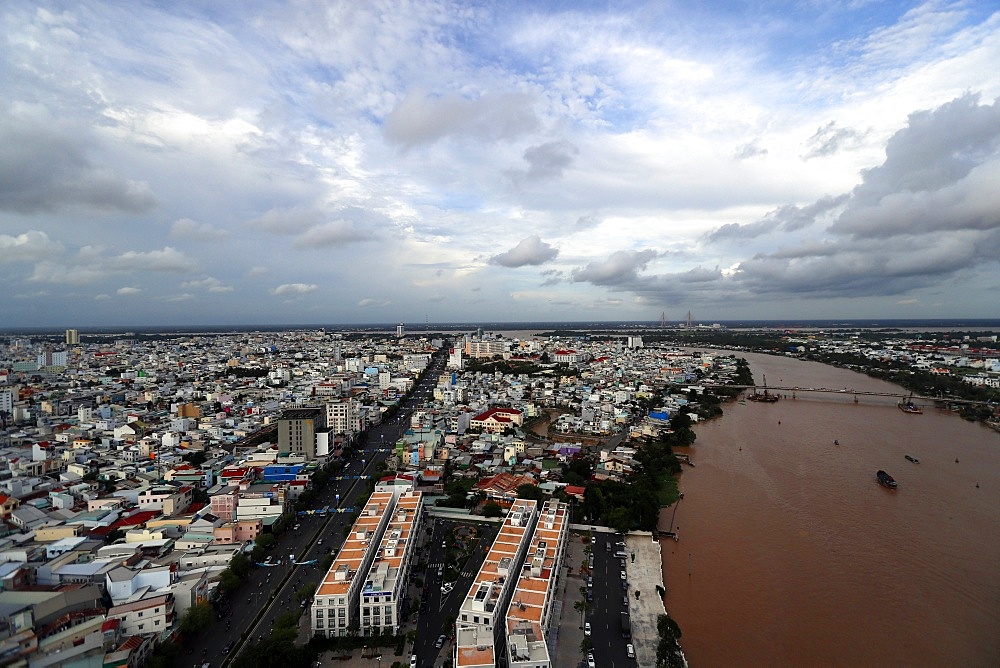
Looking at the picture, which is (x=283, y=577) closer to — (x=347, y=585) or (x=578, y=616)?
(x=347, y=585)

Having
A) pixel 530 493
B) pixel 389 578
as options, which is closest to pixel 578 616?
pixel 389 578

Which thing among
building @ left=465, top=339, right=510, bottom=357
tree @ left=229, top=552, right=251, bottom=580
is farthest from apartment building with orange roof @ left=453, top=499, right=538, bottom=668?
building @ left=465, top=339, right=510, bottom=357

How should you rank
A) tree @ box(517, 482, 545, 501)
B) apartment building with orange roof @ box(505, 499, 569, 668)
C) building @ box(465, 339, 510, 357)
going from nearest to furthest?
apartment building with orange roof @ box(505, 499, 569, 668) < tree @ box(517, 482, 545, 501) < building @ box(465, 339, 510, 357)

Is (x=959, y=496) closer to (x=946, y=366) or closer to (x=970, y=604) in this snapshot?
(x=970, y=604)

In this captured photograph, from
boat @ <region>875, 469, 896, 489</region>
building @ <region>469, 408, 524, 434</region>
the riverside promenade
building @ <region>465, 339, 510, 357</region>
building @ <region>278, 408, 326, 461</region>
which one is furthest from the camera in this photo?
building @ <region>465, 339, 510, 357</region>

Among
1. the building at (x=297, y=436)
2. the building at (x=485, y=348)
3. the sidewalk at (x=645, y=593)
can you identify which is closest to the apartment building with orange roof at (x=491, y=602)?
the sidewalk at (x=645, y=593)

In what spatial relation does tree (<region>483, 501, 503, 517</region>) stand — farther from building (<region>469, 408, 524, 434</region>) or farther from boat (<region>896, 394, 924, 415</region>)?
boat (<region>896, 394, 924, 415</region>)

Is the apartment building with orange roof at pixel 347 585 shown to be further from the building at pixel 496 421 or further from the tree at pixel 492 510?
the building at pixel 496 421

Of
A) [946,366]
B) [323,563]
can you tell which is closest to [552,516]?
[323,563]
